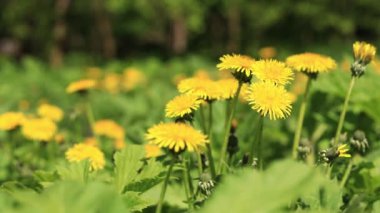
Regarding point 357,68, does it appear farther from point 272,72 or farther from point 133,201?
point 133,201

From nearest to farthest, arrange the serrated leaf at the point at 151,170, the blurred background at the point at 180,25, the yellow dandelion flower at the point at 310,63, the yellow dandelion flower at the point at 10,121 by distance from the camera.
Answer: the serrated leaf at the point at 151,170, the yellow dandelion flower at the point at 310,63, the yellow dandelion flower at the point at 10,121, the blurred background at the point at 180,25

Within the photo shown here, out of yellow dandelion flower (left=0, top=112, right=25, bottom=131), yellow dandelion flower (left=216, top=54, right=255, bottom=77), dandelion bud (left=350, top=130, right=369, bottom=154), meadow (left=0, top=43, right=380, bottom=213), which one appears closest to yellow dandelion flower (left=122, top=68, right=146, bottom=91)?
meadow (left=0, top=43, right=380, bottom=213)

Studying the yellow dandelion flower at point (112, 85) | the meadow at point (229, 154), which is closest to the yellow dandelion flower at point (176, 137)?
the meadow at point (229, 154)

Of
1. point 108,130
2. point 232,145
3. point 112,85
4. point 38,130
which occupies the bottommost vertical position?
point 232,145

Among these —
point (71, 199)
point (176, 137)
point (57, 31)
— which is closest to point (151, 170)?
point (176, 137)

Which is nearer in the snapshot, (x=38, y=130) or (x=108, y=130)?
(x=38, y=130)

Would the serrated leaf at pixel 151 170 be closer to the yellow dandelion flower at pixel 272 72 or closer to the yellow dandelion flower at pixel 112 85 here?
the yellow dandelion flower at pixel 272 72
